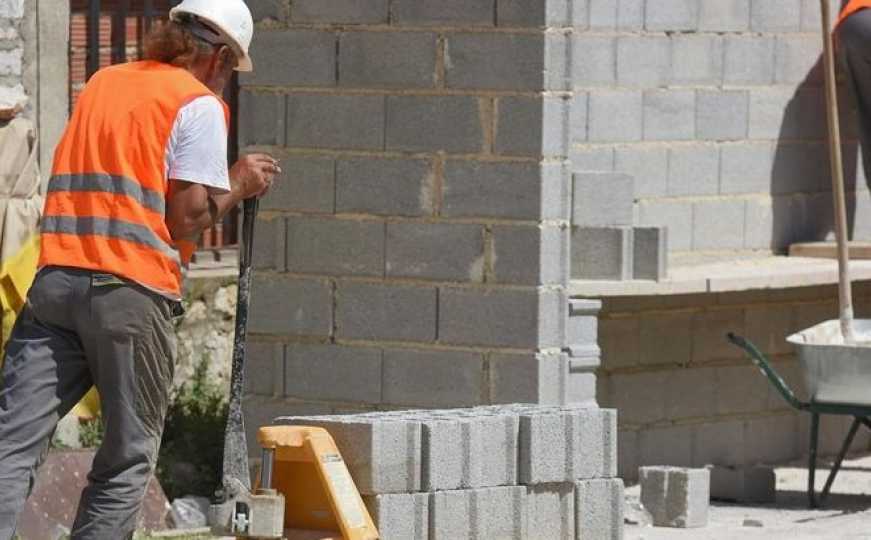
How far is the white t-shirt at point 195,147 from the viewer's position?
6480 mm

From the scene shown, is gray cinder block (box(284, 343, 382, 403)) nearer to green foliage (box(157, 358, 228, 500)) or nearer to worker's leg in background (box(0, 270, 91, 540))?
green foliage (box(157, 358, 228, 500))

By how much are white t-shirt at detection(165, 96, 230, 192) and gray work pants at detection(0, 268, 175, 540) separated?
0.36 metres

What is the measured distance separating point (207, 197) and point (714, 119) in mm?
4762

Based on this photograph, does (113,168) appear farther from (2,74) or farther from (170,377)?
(2,74)

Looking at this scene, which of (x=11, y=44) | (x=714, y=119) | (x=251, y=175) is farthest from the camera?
(x=714, y=119)

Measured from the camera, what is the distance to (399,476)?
7035 mm

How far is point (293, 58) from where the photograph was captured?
9.52m

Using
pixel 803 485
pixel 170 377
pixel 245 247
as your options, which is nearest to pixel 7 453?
pixel 170 377

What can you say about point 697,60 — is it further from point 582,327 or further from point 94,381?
point 94,381

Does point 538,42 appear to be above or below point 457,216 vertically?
above

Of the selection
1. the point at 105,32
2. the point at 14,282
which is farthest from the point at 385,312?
the point at 105,32

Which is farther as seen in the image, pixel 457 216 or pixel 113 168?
pixel 457 216

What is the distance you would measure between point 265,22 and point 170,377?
10.6 ft

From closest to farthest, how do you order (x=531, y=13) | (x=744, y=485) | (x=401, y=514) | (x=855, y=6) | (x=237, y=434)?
1. (x=237, y=434)
2. (x=401, y=514)
3. (x=531, y=13)
4. (x=744, y=485)
5. (x=855, y=6)
